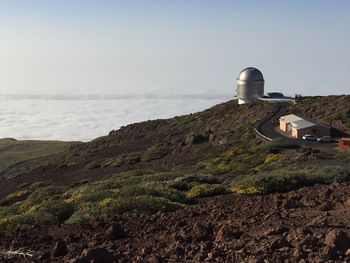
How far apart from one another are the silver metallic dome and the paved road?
24.0 feet

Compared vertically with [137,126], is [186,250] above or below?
above

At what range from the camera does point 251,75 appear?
67.0 meters

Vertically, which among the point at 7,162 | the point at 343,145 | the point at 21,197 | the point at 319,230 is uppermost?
the point at 319,230

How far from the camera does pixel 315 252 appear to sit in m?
6.36

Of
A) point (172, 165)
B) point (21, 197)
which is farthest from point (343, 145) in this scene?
point (21, 197)

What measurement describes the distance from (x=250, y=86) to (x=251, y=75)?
1464 millimetres

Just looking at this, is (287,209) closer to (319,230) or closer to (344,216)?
(344,216)

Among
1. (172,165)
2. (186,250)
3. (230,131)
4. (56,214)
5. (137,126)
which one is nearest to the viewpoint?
(186,250)

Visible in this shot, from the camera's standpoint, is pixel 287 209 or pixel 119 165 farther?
pixel 119 165

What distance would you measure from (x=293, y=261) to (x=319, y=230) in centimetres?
173

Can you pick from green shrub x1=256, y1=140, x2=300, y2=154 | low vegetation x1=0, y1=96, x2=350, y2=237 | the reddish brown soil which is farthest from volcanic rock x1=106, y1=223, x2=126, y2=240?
green shrub x1=256, y1=140, x2=300, y2=154

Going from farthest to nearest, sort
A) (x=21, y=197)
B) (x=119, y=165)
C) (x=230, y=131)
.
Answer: (x=230, y=131) → (x=119, y=165) → (x=21, y=197)

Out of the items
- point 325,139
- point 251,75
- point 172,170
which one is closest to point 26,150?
point 251,75

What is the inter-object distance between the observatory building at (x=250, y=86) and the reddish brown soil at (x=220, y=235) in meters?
55.6
